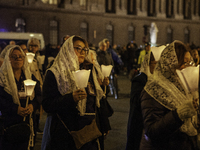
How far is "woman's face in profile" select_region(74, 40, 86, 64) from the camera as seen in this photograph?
10.8ft

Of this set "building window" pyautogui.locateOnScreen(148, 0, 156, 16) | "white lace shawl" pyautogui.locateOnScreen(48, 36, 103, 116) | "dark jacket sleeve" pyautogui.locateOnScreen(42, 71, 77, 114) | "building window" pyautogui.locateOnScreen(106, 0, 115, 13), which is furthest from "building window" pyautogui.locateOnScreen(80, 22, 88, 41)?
"dark jacket sleeve" pyautogui.locateOnScreen(42, 71, 77, 114)

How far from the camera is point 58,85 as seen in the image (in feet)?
10.2

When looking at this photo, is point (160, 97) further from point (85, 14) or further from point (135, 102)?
Answer: point (85, 14)

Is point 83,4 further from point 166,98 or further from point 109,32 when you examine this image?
point 166,98

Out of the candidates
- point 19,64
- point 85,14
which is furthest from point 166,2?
point 19,64

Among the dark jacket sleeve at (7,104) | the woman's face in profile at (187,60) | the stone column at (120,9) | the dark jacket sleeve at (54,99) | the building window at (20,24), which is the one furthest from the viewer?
the stone column at (120,9)

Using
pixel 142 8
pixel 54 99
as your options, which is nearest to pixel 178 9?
pixel 142 8

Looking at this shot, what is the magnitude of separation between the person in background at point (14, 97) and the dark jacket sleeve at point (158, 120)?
1.95 m

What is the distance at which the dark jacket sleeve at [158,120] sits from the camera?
224cm

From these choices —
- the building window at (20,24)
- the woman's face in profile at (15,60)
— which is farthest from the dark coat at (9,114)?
the building window at (20,24)

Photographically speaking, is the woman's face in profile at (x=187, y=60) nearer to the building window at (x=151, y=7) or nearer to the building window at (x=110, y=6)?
the building window at (x=110, y=6)

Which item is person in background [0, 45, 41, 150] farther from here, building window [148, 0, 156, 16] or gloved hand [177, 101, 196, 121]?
building window [148, 0, 156, 16]

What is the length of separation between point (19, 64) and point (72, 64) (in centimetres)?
Answer: 137

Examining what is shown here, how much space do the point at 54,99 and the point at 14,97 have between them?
1.15 m
